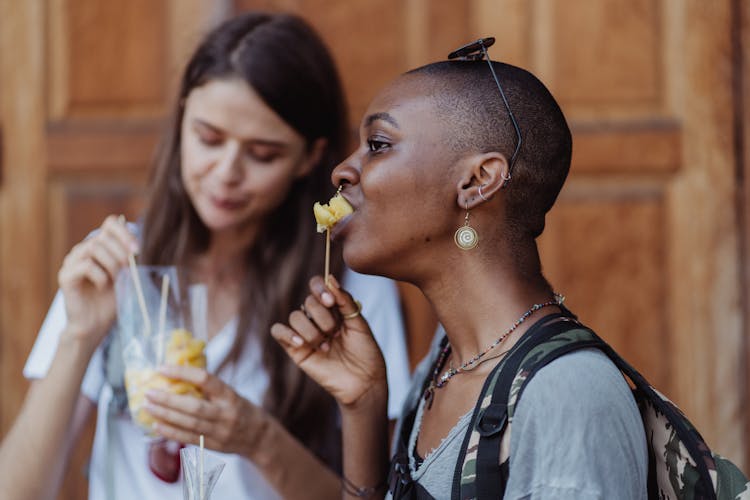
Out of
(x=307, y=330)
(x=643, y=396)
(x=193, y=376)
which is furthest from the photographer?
(x=193, y=376)

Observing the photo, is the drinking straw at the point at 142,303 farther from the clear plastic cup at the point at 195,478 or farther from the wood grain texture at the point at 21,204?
the wood grain texture at the point at 21,204

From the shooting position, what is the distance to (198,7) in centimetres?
289

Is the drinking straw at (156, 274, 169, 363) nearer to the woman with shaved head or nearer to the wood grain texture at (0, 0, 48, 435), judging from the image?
the woman with shaved head

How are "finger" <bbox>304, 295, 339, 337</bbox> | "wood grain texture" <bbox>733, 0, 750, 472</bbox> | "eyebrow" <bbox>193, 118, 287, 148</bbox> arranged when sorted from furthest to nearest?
1. "wood grain texture" <bbox>733, 0, 750, 472</bbox>
2. "eyebrow" <bbox>193, 118, 287, 148</bbox>
3. "finger" <bbox>304, 295, 339, 337</bbox>

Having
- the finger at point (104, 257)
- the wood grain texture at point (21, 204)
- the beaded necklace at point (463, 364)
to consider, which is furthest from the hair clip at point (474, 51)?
the wood grain texture at point (21, 204)

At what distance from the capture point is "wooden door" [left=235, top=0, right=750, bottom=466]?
8.82 feet

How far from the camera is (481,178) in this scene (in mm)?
1458

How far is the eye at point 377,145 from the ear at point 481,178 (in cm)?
13

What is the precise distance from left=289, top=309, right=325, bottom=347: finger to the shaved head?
0.46m

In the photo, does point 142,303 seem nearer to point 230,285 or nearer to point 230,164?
point 230,164

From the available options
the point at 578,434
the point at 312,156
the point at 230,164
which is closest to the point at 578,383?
the point at 578,434

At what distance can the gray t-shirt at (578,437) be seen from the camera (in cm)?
123

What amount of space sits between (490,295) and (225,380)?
0.98m

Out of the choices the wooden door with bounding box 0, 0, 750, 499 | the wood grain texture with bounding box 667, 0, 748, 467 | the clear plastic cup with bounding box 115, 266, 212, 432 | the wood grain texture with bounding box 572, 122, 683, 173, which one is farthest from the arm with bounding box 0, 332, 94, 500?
the wood grain texture with bounding box 667, 0, 748, 467
